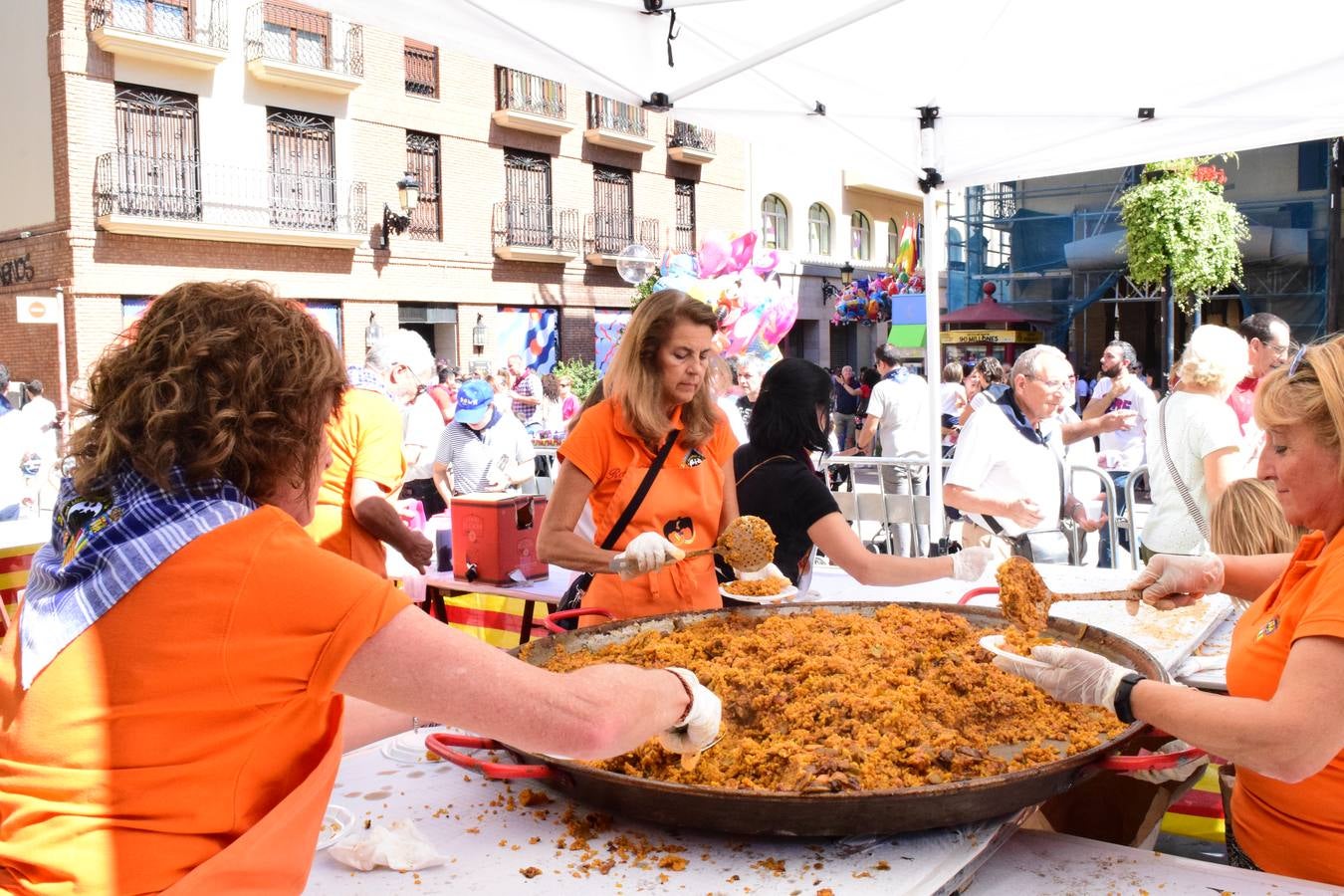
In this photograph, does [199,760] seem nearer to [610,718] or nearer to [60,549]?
[60,549]

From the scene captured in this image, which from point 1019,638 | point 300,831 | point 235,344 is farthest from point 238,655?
point 1019,638

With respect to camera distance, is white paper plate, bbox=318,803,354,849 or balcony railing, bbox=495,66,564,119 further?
balcony railing, bbox=495,66,564,119

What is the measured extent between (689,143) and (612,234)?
3.31m

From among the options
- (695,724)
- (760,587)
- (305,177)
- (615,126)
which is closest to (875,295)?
(615,126)

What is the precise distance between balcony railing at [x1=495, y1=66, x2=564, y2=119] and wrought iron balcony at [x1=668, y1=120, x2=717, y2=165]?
10.8 feet

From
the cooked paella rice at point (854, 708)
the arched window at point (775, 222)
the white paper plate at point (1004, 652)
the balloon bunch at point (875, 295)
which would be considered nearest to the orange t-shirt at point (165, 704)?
the cooked paella rice at point (854, 708)

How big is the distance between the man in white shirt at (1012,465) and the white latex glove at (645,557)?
1966mm

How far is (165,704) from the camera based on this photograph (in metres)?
1.13

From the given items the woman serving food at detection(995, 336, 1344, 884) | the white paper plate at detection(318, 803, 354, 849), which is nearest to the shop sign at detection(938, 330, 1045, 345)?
the woman serving food at detection(995, 336, 1344, 884)

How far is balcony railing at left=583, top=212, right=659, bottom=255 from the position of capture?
22609 millimetres

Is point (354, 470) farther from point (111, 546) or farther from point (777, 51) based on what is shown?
point (111, 546)

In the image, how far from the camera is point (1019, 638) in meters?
2.15

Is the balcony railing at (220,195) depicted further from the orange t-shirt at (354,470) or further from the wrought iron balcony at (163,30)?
the orange t-shirt at (354,470)

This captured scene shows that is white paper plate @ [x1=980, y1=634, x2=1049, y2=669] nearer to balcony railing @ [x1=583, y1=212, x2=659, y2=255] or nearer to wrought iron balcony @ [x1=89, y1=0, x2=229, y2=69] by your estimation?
wrought iron balcony @ [x1=89, y1=0, x2=229, y2=69]
